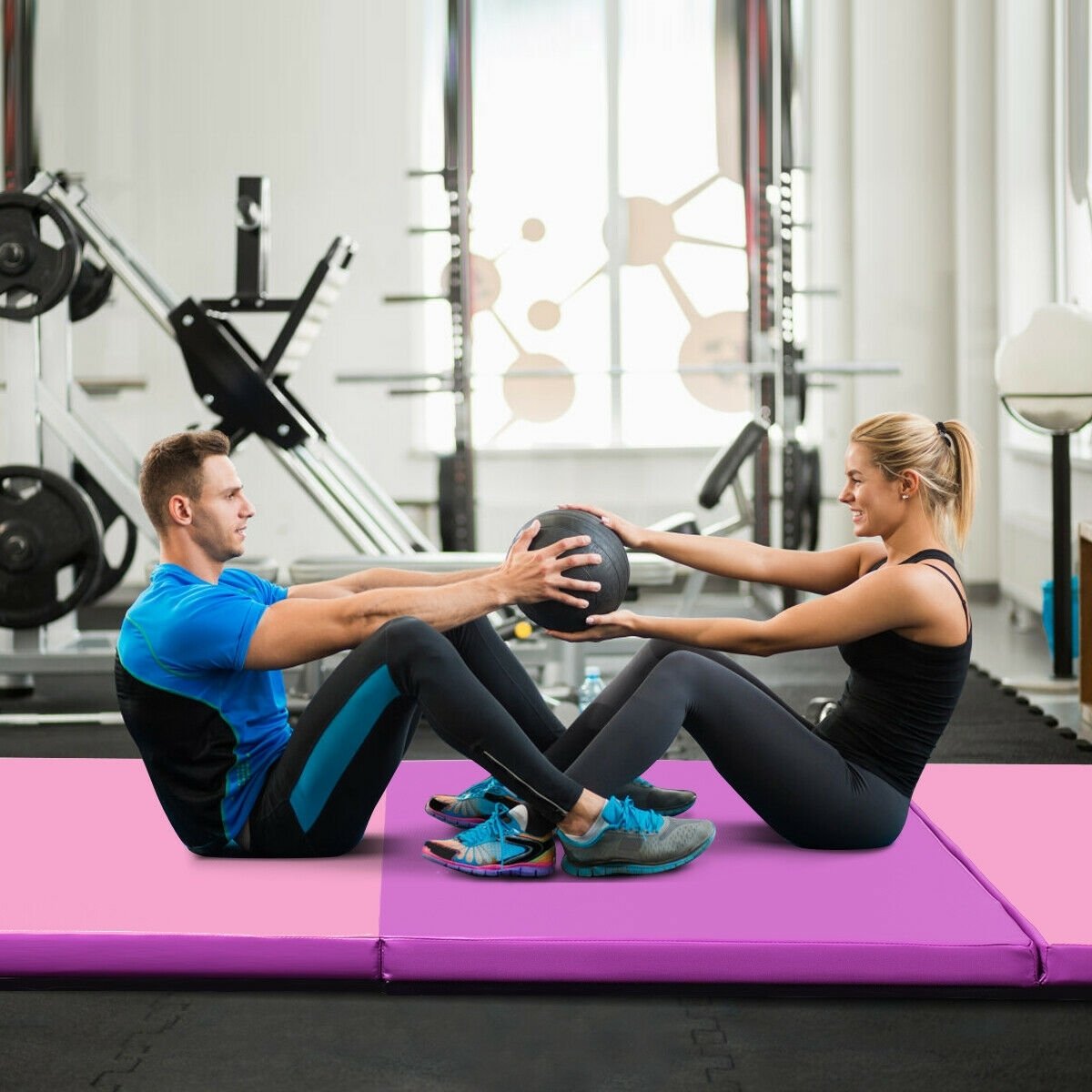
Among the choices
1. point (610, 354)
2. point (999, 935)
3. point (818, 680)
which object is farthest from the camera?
point (610, 354)

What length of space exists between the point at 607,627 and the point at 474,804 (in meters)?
0.42

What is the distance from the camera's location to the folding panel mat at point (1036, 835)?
81.0 inches

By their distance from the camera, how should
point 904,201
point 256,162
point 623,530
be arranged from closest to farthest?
point 623,530, point 904,201, point 256,162

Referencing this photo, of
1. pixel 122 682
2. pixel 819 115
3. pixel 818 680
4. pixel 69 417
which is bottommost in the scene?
pixel 818 680

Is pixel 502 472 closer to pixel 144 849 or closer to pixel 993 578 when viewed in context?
pixel 993 578

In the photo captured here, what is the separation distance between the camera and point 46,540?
450 centimetres

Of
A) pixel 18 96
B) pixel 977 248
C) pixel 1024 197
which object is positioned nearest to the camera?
pixel 18 96

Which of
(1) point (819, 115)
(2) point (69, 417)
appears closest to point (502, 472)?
(1) point (819, 115)

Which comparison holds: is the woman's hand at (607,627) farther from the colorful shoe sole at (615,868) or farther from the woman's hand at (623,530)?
the colorful shoe sole at (615,868)

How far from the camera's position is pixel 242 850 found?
2.43 meters

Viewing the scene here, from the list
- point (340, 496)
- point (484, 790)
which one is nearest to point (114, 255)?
point (340, 496)

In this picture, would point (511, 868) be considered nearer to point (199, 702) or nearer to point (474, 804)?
point (474, 804)

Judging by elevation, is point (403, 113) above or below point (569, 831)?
above

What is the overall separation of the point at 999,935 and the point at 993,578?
16.9 ft
